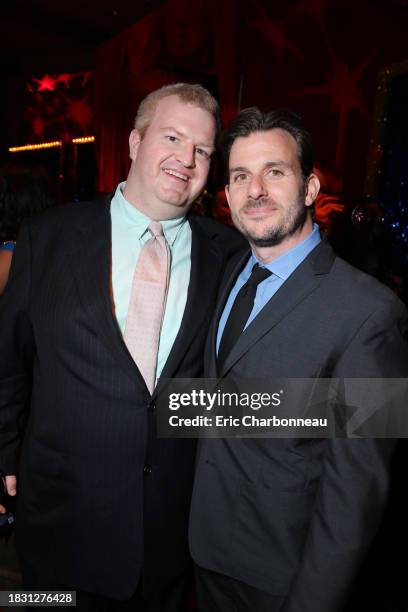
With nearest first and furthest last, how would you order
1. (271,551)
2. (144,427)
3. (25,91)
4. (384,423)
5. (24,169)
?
(384,423) → (271,551) → (144,427) → (24,169) → (25,91)

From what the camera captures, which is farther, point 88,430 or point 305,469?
point 88,430

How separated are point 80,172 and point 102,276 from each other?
29.9 ft

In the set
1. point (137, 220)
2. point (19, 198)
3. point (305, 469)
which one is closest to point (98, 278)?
point (137, 220)

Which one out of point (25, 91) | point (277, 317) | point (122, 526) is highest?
point (25, 91)

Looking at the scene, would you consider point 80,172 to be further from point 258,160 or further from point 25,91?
point 258,160

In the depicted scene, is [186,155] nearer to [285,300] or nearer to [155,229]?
[155,229]

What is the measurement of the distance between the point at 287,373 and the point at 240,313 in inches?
9.4

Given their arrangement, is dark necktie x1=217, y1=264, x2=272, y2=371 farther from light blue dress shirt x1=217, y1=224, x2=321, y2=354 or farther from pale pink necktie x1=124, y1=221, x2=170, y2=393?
pale pink necktie x1=124, y1=221, x2=170, y2=393

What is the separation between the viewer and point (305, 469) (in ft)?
3.87

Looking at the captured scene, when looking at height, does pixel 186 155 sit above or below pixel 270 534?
above

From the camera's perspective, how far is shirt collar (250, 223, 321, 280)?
132 cm

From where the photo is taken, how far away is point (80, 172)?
9773 millimetres

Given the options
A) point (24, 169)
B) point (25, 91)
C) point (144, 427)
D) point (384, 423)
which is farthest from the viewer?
point (25, 91)

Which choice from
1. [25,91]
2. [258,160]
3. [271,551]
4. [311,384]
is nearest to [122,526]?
[271,551]
